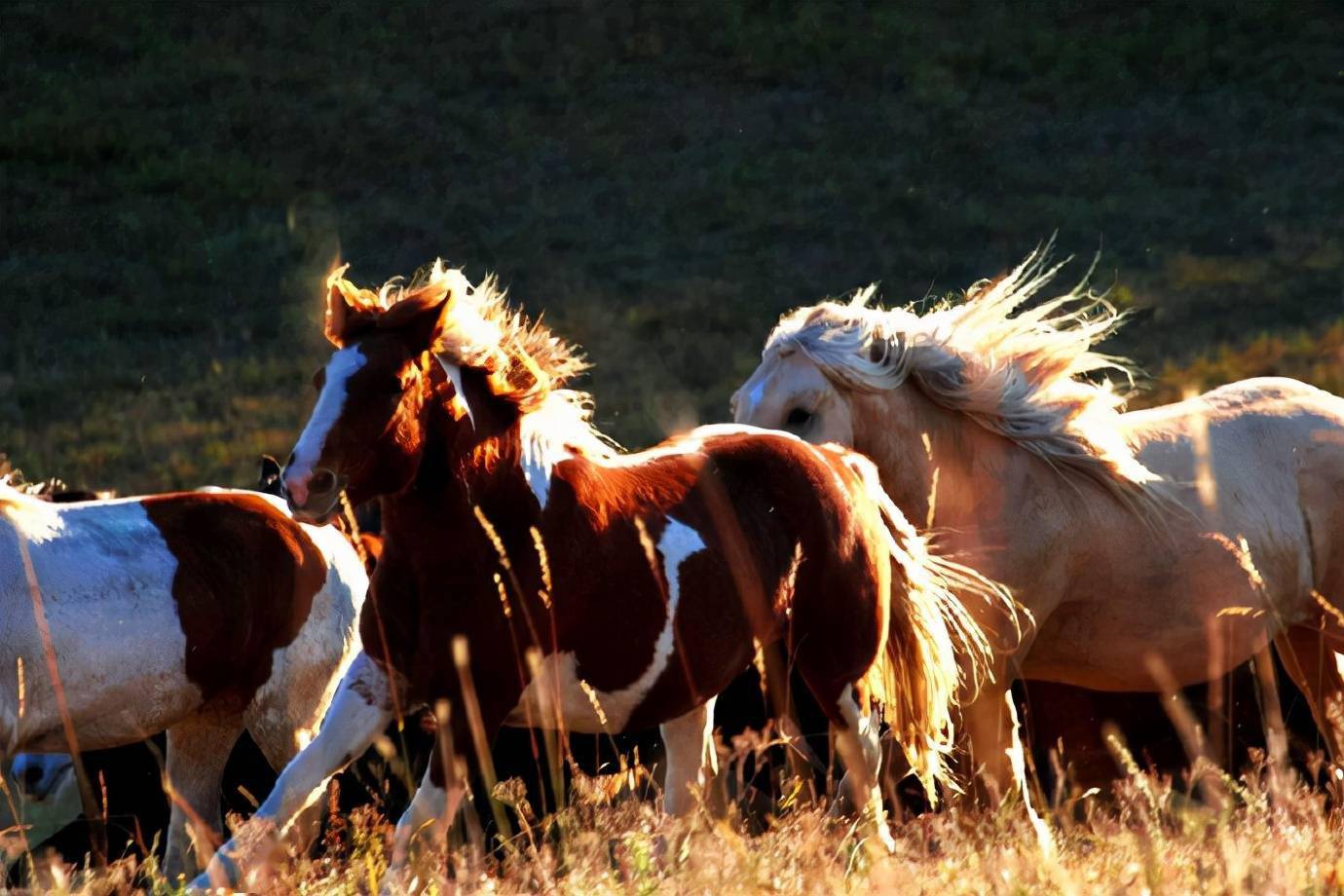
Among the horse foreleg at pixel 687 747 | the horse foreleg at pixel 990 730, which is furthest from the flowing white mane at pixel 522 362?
the horse foreleg at pixel 990 730

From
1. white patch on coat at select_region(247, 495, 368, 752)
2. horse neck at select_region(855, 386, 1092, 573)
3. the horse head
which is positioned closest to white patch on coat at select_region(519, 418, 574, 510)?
the horse head

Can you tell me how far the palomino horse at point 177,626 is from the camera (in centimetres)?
616

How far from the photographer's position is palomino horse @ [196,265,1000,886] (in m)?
4.93

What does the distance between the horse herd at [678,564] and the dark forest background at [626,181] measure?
13.1 m

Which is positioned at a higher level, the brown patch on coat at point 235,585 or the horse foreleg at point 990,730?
Result: the brown patch on coat at point 235,585

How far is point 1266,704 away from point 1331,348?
52.8 ft

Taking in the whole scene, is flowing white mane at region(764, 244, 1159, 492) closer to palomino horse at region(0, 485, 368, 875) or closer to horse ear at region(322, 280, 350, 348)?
palomino horse at region(0, 485, 368, 875)

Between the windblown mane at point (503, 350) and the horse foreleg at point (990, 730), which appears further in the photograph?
the horse foreleg at point (990, 730)

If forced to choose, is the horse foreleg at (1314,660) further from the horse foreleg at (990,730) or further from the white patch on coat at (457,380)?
the white patch on coat at (457,380)

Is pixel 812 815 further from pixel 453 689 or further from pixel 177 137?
pixel 177 137

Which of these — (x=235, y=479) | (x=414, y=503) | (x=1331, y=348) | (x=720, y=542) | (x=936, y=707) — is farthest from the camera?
(x=1331, y=348)

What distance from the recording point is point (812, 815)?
473cm

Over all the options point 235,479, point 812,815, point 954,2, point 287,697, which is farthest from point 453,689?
point 954,2

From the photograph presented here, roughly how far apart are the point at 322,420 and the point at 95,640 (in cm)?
179
